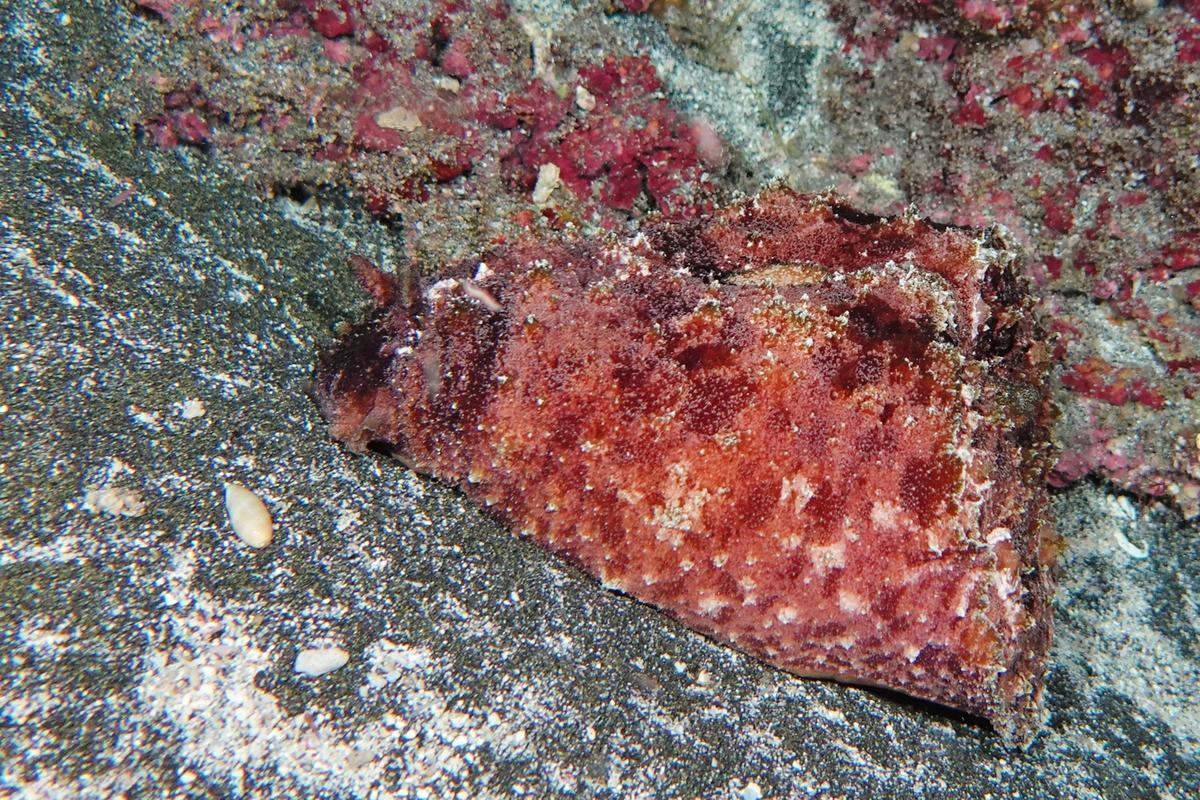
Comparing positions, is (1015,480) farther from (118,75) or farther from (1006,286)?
(118,75)

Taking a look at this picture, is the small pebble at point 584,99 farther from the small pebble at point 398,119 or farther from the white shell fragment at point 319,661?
the white shell fragment at point 319,661

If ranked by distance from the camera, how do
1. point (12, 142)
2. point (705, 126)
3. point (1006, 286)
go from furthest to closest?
point (705, 126) < point (12, 142) < point (1006, 286)

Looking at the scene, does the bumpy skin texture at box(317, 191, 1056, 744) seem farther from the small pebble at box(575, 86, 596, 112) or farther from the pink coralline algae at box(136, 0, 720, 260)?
the small pebble at box(575, 86, 596, 112)

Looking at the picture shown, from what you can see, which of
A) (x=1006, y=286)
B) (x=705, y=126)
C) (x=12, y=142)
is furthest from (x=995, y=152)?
(x=12, y=142)

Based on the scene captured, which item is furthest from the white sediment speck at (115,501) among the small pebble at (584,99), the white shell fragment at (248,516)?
the small pebble at (584,99)

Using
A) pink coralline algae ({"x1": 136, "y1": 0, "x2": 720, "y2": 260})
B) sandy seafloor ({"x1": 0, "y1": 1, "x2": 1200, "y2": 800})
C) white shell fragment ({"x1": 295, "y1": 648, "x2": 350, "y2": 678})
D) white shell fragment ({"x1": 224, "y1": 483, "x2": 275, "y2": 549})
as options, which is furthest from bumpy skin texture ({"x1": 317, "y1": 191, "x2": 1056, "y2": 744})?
pink coralline algae ({"x1": 136, "y1": 0, "x2": 720, "y2": 260})

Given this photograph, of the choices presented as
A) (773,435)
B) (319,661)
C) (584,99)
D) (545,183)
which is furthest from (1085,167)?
(319,661)
